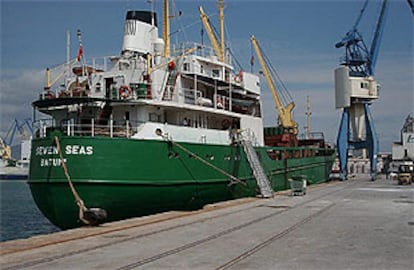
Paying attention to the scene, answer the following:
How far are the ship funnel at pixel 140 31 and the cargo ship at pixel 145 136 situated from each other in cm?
4

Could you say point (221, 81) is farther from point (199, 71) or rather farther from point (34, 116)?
point (34, 116)

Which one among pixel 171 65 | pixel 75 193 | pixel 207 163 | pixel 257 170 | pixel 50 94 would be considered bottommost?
pixel 75 193

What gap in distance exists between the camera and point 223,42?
1093 inches

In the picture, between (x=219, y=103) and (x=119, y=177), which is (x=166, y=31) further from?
(x=119, y=177)

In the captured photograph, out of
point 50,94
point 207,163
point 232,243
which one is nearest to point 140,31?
point 50,94

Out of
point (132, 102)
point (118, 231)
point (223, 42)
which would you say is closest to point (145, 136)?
point (132, 102)

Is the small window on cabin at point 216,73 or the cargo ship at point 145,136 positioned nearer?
the cargo ship at point 145,136

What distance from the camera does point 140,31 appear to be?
21.8 metres

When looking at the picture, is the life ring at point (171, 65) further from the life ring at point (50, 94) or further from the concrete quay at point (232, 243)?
the concrete quay at point (232, 243)

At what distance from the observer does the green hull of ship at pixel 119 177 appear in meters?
15.3

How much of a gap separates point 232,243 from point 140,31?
13.5 metres

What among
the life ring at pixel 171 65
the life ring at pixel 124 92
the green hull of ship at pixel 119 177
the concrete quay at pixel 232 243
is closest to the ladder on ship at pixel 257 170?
the green hull of ship at pixel 119 177

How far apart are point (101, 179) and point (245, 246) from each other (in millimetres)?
6561

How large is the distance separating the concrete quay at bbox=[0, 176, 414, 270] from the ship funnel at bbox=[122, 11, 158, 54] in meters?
8.65
